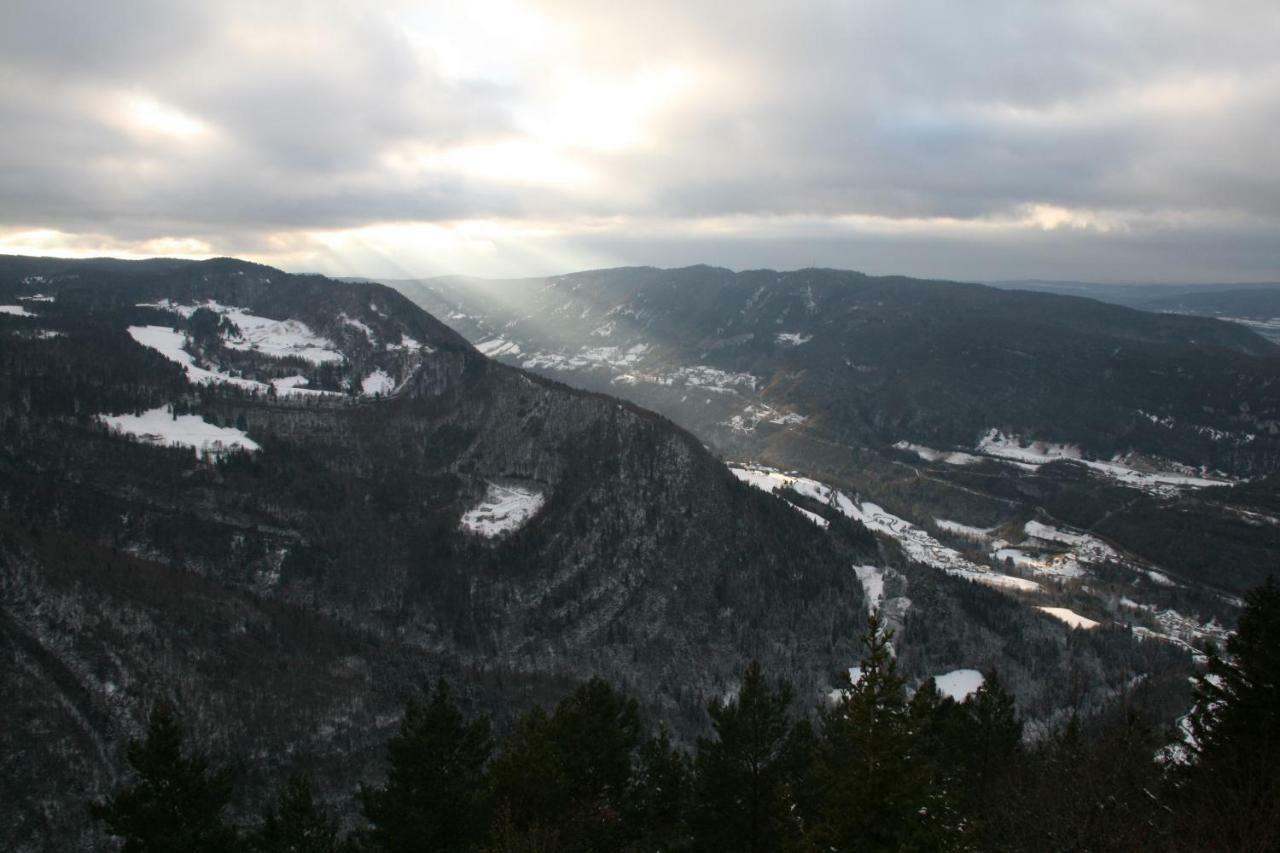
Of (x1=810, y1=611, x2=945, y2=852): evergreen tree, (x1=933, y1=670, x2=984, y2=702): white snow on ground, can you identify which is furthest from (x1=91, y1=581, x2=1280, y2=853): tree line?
(x1=933, y1=670, x2=984, y2=702): white snow on ground

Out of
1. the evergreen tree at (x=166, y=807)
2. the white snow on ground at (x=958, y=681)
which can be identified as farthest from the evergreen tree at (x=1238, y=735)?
the white snow on ground at (x=958, y=681)

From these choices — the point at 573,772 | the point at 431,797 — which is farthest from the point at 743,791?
the point at 431,797

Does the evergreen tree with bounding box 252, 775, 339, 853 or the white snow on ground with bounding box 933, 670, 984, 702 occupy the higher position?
the evergreen tree with bounding box 252, 775, 339, 853

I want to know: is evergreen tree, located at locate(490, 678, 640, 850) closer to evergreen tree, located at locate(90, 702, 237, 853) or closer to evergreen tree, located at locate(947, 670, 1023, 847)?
evergreen tree, located at locate(90, 702, 237, 853)

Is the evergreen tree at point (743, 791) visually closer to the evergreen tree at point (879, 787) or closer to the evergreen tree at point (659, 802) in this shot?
the evergreen tree at point (659, 802)

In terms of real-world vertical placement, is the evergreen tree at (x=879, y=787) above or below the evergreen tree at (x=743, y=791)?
above
